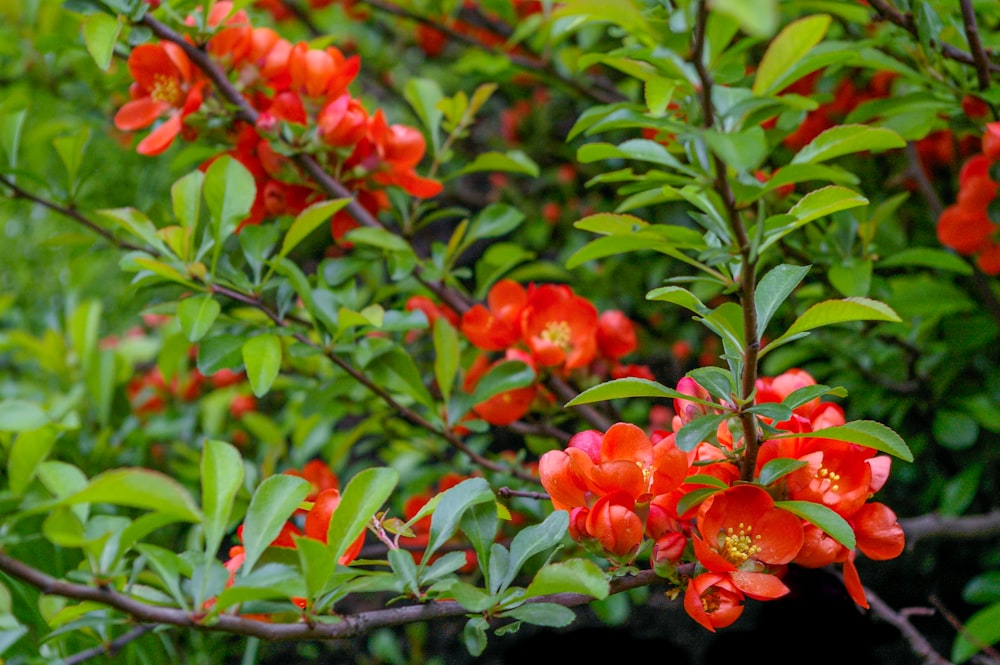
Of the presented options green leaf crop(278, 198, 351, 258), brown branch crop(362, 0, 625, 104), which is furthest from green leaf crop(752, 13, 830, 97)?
brown branch crop(362, 0, 625, 104)

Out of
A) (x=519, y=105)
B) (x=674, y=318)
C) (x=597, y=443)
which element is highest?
(x=597, y=443)

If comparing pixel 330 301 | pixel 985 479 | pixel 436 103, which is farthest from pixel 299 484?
pixel 985 479

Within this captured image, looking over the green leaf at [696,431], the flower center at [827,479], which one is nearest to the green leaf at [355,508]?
the green leaf at [696,431]

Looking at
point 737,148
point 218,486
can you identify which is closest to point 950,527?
point 737,148

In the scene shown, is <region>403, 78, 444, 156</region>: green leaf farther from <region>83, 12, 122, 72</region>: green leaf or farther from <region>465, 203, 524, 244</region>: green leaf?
<region>83, 12, 122, 72</region>: green leaf

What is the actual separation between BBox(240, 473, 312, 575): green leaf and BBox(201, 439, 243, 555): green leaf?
18 millimetres

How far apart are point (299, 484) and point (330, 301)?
38 cm

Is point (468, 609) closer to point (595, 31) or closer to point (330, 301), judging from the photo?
point (330, 301)

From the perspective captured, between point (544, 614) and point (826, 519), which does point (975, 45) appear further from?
point (544, 614)

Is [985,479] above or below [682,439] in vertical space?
below

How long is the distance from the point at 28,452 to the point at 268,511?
0.19m

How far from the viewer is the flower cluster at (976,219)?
102cm

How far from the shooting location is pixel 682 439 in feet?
1.80

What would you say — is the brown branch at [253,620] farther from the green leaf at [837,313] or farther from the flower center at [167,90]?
the flower center at [167,90]
